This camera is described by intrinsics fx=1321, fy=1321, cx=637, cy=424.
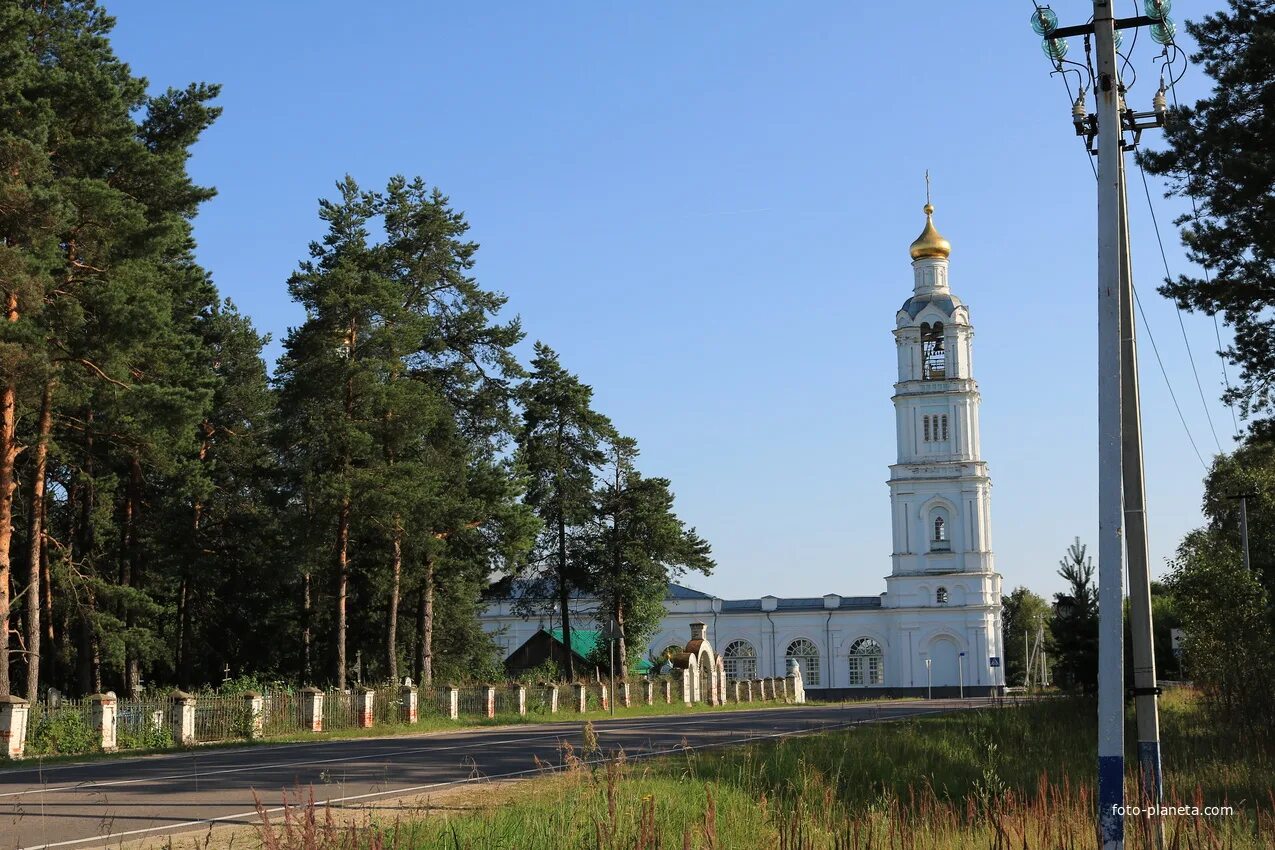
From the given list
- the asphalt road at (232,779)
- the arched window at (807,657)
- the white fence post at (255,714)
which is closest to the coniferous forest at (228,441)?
the white fence post at (255,714)

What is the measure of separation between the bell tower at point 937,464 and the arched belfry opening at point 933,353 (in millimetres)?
65

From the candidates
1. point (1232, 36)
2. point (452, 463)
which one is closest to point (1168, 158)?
point (1232, 36)

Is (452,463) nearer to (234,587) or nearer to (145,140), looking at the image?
(234,587)

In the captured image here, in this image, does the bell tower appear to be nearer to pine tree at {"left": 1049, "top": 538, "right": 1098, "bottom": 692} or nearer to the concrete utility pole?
pine tree at {"left": 1049, "top": 538, "right": 1098, "bottom": 692}

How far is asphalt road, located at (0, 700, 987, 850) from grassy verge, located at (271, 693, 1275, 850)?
3.51 feet

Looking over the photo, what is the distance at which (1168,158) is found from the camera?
22094 mm

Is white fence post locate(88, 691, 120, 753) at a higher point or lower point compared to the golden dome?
lower

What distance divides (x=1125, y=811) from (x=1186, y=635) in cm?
1907

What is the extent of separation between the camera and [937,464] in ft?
277

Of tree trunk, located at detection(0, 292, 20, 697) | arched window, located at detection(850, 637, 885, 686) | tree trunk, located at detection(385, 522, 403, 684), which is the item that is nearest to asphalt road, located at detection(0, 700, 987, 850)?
tree trunk, located at detection(0, 292, 20, 697)

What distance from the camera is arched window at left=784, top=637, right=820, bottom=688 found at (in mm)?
91488

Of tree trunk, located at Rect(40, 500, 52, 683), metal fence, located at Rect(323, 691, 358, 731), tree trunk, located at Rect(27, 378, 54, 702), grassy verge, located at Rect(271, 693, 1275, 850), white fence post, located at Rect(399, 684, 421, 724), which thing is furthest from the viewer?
tree trunk, located at Rect(40, 500, 52, 683)

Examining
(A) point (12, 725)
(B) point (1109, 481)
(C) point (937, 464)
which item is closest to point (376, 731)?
(A) point (12, 725)

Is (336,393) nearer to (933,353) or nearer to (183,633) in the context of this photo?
(183,633)
